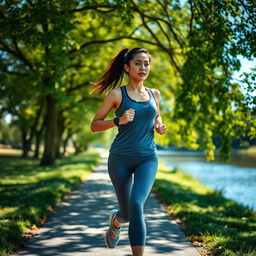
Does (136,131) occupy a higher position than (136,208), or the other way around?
(136,131)

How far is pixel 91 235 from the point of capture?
529 cm

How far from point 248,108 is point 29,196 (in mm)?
5389

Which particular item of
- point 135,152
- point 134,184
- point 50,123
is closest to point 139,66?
point 135,152

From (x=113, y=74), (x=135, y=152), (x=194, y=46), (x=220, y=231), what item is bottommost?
(x=220, y=231)

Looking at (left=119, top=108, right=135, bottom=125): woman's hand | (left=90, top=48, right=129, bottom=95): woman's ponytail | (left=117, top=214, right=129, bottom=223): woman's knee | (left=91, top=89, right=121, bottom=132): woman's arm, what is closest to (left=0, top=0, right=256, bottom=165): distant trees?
(left=90, top=48, right=129, bottom=95): woman's ponytail

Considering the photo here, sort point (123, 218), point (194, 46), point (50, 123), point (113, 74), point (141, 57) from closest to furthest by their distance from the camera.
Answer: point (141, 57) → point (123, 218) → point (113, 74) → point (194, 46) → point (50, 123)

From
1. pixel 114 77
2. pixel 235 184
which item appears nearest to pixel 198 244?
pixel 114 77

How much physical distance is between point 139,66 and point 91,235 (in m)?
2.92

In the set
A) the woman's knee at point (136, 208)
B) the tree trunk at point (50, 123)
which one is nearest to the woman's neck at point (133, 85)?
the woman's knee at point (136, 208)

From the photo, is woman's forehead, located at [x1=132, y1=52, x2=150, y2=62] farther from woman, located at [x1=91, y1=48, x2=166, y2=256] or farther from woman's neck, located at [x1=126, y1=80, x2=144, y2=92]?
woman's neck, located at [x1=126, y1=80, x2=144, y2=92]

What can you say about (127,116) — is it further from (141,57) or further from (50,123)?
(50,123)

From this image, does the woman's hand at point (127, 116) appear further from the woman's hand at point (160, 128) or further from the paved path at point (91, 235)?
the paved path at point (91, 235)

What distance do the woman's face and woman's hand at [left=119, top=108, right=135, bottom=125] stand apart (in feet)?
1.65

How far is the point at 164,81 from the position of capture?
18.0 m
